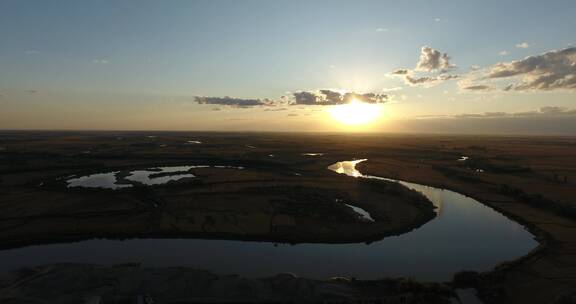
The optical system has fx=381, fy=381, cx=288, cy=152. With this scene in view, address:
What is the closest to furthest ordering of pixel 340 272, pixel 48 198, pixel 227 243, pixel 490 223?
1. pixel 340 272
2. pixel 227 243
3. pixel 490 223
4. pixel 48 198

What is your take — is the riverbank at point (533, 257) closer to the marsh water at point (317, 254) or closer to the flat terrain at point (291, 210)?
the flat terrain at point (291, 210)

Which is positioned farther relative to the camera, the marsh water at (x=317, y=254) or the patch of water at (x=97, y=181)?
the patch of water at (x=97, y=181)

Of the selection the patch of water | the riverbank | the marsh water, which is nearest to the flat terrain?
the riverbank

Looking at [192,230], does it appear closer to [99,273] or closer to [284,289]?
[99,273]

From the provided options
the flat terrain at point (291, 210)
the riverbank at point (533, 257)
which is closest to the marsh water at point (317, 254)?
the riverbank at point (533, 257)

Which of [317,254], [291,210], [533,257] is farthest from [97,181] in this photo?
[533,257]

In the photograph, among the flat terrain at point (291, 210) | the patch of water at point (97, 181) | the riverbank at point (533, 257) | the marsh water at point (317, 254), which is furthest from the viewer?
the patch of water at point (97, 181)

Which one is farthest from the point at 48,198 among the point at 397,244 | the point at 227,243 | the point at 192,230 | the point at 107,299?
the point at 397,244

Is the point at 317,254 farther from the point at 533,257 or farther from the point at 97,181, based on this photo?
the point at 97,181
